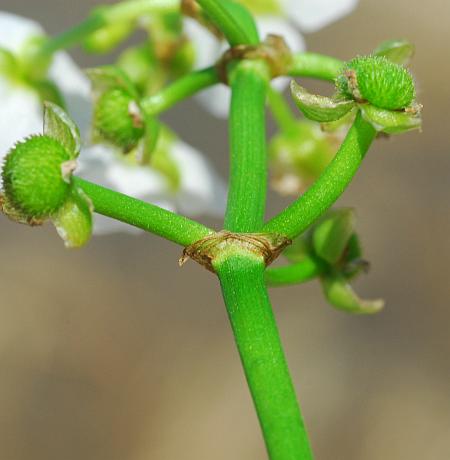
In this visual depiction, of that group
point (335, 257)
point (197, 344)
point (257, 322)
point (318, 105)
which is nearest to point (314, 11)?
point (335, 257)

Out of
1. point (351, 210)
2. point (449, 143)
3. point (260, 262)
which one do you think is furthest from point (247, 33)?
point (449, 143)

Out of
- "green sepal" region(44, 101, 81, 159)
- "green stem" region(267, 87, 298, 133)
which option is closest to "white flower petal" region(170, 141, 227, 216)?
"green stem" region(267, 87, 298, 133)

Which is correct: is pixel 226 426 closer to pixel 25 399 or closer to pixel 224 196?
pixel 25 399

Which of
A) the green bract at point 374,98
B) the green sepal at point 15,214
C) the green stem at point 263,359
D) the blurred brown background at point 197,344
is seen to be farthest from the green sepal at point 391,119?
the blurred brown background at point 197,344

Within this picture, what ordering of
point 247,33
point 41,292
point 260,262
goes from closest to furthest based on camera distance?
point 260,262, point 247,33, point 41,292

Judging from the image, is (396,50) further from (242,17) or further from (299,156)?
(299,156)

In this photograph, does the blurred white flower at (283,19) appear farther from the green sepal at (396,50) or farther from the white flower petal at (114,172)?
the green sepal at (396,50)
